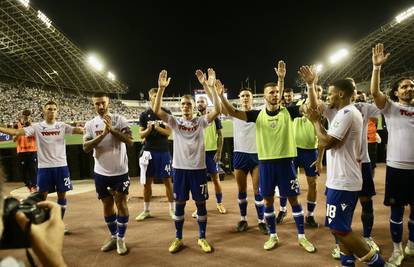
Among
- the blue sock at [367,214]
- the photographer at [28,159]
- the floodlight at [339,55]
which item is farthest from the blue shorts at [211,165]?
the floodlight at [339,55]

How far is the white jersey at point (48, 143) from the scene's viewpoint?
209 inches

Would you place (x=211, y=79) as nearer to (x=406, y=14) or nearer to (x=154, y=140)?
(x=154, y=140)

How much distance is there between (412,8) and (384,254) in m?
31.3

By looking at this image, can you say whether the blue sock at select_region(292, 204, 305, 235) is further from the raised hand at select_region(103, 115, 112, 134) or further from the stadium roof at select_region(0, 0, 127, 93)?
the stadium roof at select_region(0, 0, 127, 93)

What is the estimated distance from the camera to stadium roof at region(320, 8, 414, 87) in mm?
32594

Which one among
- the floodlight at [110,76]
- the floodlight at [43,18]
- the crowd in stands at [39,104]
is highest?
the floodlight at [43,18]

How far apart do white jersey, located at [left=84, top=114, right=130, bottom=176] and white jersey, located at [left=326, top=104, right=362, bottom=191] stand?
9.44 feet

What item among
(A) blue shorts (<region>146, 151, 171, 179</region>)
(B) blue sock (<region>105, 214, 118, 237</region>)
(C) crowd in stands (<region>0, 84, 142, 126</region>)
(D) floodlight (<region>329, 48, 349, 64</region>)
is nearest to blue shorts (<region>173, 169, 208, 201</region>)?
(B) blue sock (<region>105, 214, 118, 237</region>)

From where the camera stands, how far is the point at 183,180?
4574 mm

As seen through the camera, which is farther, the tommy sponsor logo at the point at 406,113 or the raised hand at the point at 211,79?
the raised hand at the point at 211,79

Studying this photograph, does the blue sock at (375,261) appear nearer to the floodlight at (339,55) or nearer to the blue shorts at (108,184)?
the blue shorts at (108,184)

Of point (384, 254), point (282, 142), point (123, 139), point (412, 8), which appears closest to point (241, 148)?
point (282, 142)

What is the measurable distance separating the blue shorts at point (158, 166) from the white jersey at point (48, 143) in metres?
1.57

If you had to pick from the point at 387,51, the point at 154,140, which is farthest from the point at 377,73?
the point at 387,51
